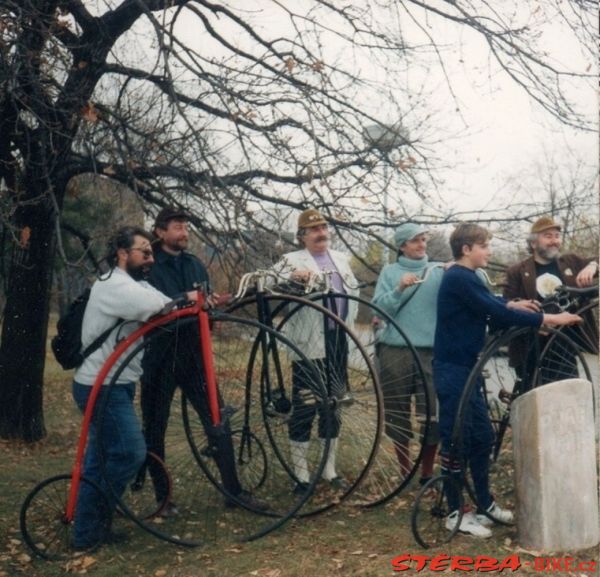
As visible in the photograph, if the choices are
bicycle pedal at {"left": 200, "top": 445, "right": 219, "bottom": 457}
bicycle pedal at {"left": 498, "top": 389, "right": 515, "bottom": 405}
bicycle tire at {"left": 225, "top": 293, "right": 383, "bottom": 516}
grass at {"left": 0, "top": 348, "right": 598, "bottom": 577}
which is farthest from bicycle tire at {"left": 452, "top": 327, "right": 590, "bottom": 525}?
bicycle pedal at {"left": 200, "top": 445, "right": 219, "bottom": 457}

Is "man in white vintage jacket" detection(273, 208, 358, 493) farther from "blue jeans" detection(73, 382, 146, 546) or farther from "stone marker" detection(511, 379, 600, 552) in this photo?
"stone marker" detection(511, 379, 600, 552)

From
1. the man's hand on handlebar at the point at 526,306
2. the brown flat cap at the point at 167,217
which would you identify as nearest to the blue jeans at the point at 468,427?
the man's hand on handlebar at the point at 526,306

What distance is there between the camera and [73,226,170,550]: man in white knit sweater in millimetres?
4297

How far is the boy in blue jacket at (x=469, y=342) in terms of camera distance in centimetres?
423

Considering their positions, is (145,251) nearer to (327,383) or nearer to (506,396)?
(327,383)

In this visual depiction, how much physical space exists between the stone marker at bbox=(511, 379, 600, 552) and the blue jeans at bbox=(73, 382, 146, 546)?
1950 mm

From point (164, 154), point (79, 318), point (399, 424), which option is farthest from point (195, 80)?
point (399, 424)

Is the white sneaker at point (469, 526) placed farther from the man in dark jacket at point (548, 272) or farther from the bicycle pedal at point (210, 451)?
the bicycle pedal at point (210, 451)

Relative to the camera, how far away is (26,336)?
7926 millimetres

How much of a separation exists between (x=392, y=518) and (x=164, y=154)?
2.90m

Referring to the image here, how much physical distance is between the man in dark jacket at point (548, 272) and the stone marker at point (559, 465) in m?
0.95

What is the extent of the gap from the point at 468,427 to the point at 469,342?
0.43 metres

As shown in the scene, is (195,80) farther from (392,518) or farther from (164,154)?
(392,518)

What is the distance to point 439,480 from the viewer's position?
13.7ft
